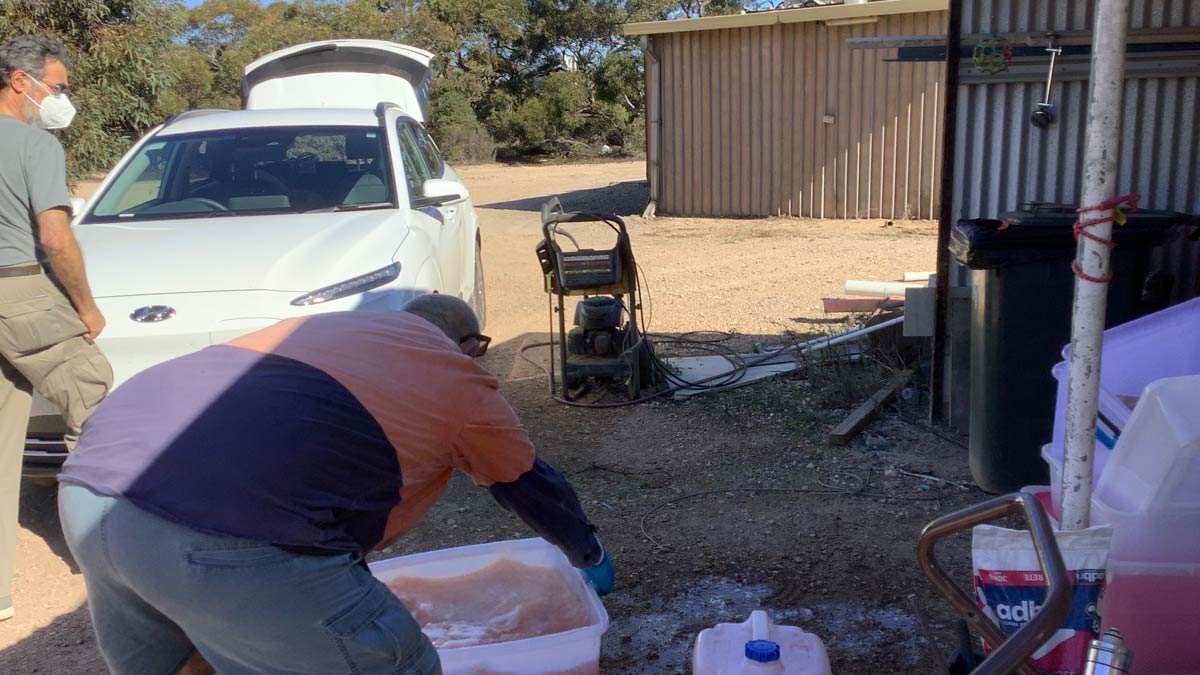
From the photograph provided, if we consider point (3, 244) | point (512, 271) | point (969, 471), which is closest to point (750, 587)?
point (969, 471)

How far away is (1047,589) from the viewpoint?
2.02m

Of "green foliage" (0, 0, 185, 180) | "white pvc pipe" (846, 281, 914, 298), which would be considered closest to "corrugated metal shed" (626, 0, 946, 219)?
"white pvc pipe" (846, 281, 914, 298)

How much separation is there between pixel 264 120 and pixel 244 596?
5.01 metres

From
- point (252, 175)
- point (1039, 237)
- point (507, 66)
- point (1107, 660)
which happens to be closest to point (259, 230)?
point (252, 175)

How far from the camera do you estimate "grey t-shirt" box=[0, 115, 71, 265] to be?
13.5ft

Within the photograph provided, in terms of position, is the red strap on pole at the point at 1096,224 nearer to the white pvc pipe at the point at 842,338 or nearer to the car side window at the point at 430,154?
the white pvc pipe at the point at 842,338

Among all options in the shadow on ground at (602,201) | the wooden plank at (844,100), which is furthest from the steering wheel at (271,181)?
the shadow on ground at (602,201)

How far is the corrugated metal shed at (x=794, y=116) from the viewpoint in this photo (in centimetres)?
1459

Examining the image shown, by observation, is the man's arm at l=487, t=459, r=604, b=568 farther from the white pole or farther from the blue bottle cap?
the white pole

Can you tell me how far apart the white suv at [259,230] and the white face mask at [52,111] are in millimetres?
734

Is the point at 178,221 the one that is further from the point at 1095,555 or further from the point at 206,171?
the point at 1095,555

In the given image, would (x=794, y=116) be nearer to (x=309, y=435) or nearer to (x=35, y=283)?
(x=35, y=283)

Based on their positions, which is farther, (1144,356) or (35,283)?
(35,283)

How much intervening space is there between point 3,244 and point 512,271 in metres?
8.03
